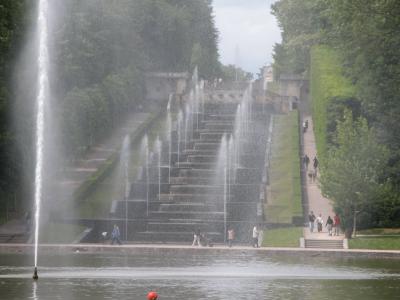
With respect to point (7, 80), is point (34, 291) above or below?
below

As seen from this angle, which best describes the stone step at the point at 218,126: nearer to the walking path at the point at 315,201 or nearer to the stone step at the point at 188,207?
the walking path at the point at 315,201

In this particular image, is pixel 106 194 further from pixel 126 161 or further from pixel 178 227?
pixel 178 227

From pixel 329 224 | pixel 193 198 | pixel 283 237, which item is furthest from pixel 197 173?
pixel 283 237

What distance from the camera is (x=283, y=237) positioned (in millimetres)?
64688

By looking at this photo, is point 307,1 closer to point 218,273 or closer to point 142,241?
point 142,241

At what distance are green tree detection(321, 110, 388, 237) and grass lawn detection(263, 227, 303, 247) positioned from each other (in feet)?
8.86

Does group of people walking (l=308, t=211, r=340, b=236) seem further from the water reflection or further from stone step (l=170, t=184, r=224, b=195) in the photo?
the water reflection

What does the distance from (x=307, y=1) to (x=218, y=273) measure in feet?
220

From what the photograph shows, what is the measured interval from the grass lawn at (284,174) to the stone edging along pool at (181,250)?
36.0 feet

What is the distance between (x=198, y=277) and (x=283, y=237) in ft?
62.8

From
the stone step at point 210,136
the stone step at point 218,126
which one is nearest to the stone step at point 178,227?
the stone step at point 210,136

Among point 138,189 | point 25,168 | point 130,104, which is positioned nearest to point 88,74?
point 130,104

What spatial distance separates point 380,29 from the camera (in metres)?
75.8

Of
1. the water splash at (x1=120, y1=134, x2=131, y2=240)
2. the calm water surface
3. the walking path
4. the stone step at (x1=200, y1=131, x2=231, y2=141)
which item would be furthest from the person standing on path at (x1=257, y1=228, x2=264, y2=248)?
the stone step at (x1=200, y1=131, x2=231, y2=141)
